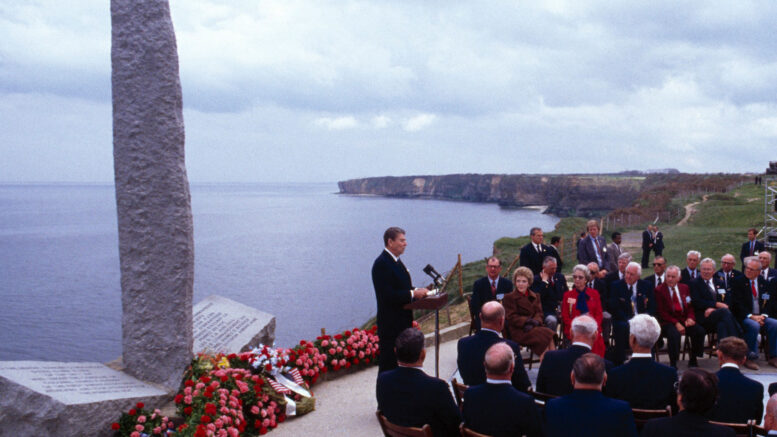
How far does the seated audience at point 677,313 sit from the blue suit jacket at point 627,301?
129 mm

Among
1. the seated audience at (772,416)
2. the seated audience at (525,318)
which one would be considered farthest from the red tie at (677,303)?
the seated audience at (772,416)

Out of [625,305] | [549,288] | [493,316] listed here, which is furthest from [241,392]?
[625,305]

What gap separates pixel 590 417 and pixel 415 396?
112 centimetres

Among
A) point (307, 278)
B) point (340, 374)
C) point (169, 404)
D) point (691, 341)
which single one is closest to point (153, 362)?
point (169, 404)

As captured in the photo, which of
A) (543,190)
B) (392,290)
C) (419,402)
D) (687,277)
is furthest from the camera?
(543,190)

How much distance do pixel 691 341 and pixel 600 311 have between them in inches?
55.3

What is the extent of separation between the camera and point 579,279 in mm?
7895

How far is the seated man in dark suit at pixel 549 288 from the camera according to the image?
28.4ft

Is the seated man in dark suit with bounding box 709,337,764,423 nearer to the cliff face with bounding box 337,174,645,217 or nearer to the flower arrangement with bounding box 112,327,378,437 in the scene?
the flower arrangement with bounding box 112,327,378,437

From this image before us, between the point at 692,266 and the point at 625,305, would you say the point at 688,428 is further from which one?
the point at 692,266

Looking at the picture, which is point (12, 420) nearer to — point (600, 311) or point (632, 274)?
point (600, 311)

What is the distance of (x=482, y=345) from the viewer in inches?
199

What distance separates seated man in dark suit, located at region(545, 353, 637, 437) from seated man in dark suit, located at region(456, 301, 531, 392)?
3.89ft

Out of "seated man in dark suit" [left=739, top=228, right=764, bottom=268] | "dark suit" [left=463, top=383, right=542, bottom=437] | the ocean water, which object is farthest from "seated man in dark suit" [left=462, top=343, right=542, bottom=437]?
the ocean water
